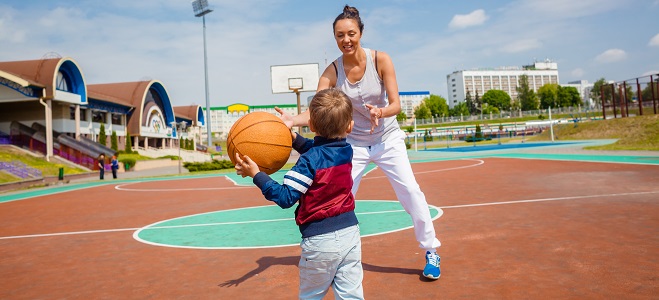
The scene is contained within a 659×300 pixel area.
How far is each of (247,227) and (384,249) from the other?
2.80 m

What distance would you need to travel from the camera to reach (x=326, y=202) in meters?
2.62

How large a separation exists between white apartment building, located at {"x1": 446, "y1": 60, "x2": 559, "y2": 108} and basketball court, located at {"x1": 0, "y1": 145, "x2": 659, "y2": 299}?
180 m

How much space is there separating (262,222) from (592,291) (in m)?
5.22

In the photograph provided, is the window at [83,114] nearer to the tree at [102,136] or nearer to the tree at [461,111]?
the tree at [102,136]

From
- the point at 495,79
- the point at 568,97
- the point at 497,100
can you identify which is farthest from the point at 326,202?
the point at 495,79

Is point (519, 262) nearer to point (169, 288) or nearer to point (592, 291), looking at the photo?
point (592, 291)

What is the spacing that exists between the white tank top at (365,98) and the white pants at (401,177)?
9 centimetres

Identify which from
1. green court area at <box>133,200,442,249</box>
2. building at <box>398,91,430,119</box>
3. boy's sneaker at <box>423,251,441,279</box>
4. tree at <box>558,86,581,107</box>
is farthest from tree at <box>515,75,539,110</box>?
boy's sneaker at <box>423,251,441,279</box>

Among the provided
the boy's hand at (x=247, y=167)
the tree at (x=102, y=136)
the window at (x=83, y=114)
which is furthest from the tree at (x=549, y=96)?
the boy's hand at (x=247, y=167)

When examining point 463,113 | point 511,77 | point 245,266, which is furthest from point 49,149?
point 511,77

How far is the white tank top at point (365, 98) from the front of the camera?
4.14 meters

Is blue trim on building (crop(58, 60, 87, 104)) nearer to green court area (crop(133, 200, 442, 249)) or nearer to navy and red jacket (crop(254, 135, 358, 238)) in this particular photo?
green court area (crop(133, 200, 442, 249))

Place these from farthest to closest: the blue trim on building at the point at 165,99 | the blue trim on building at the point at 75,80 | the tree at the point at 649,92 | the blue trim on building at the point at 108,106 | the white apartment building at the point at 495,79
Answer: the white apartment building at the point at 495,79, the blue trim on building at the point at 165,99, the blue trim on building at the point at 108,106, the blue trim on building at the point at 75,80, the tree at the point at 649,92

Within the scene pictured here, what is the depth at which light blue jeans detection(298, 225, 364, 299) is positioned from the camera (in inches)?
102
